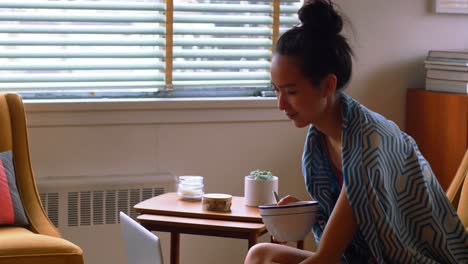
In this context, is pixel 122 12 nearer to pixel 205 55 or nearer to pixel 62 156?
pixel 205 55

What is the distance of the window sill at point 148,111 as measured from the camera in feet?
10.0

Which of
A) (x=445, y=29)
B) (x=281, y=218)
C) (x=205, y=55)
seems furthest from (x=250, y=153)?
(x=281, y=218)

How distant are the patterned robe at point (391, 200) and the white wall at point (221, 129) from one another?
152 centimetres

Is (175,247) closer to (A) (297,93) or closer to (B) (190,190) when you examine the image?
(B) (190,190)

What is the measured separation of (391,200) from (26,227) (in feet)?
4.70

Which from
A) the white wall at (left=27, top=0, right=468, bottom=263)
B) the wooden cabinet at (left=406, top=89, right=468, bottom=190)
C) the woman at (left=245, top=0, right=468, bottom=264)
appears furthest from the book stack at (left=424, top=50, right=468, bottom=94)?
the woman at (left=245, top=0, right=468, bottom=264)

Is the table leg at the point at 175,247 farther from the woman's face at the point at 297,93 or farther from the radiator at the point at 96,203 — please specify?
the woman's face at the point at 297,93

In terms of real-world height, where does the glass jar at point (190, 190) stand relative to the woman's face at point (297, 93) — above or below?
below

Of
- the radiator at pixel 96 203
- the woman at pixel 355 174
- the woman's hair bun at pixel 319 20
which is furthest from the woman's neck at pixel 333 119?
the radiator at pixel 96 203

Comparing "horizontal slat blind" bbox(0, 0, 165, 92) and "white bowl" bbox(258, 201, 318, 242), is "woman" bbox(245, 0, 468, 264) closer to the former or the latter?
"white bowl" bbox(258, 201, 318, 242)

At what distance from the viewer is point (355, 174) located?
1.67 meters

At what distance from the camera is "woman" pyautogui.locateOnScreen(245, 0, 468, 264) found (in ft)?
5.50

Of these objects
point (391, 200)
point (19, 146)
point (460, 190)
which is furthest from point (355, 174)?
point (19, 146)

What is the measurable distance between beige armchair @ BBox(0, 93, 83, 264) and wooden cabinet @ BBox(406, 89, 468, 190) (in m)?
1.62
